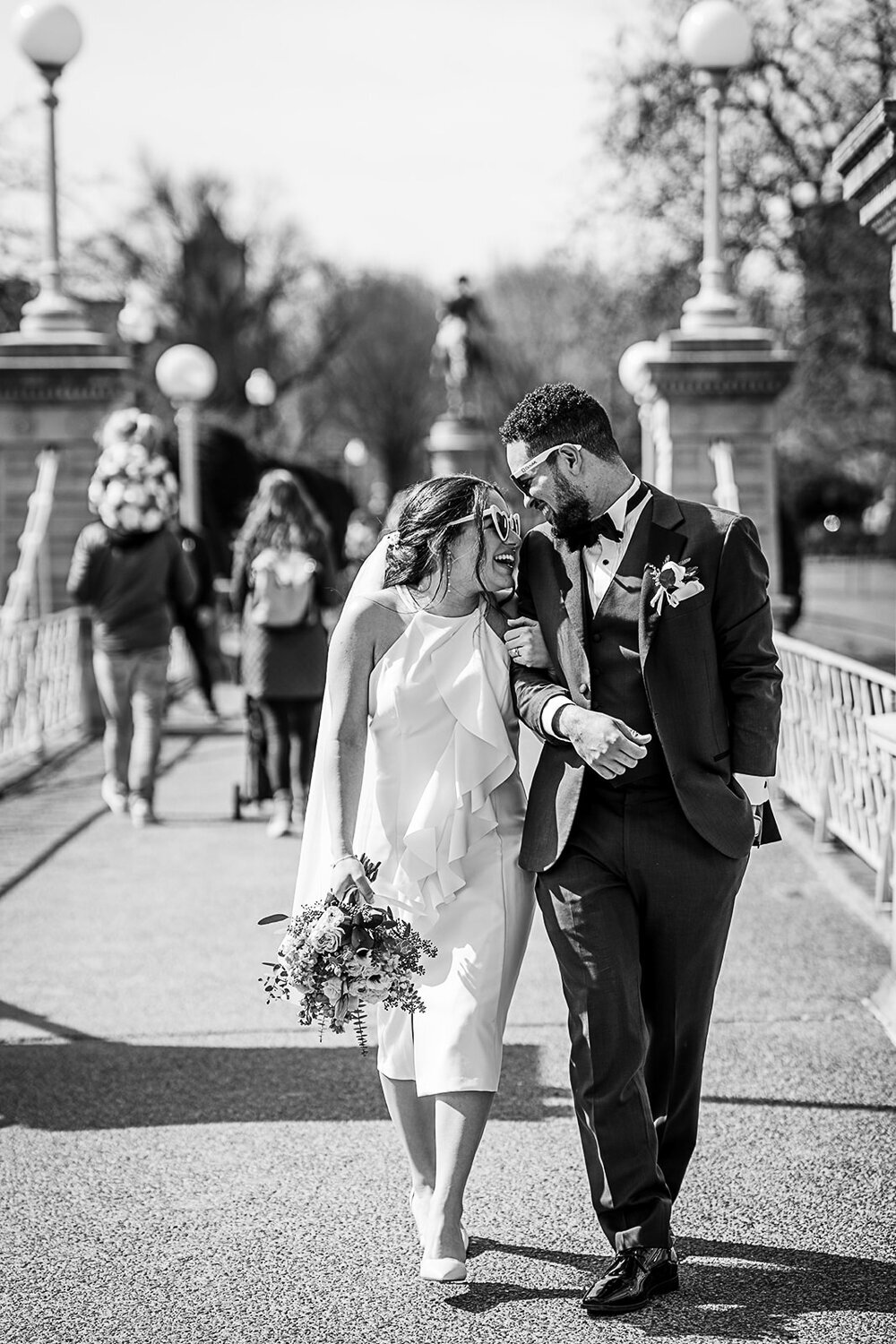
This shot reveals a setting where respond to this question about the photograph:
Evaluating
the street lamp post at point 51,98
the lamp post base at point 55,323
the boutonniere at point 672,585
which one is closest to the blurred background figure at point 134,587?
the street lamp post at point 51,98

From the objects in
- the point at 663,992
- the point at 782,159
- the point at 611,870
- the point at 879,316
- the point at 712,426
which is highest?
the point at 782,159

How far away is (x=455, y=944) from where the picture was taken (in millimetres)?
3896

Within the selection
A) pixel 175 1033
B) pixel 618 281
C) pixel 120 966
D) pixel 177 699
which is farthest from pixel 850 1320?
pixel 618 281

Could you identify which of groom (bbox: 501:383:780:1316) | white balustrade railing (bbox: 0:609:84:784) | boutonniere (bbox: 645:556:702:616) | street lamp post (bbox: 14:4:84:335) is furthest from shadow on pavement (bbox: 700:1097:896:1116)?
street lamp post (bbox: 14:4:84:335)

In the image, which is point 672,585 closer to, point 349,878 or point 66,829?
point 349,878

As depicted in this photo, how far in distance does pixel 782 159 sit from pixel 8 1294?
18.8 m

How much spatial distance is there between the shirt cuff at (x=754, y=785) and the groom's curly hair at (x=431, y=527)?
798 mm

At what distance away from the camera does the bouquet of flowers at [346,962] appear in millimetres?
3678

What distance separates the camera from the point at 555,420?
3.78 m

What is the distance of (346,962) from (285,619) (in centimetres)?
560

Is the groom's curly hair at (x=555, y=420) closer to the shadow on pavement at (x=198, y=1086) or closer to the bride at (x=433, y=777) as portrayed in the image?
the bride at (x=433, y=777)

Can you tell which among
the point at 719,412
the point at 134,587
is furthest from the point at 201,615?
the point at 134,587

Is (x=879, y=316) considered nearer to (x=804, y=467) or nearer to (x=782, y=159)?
(x=782, y=159)

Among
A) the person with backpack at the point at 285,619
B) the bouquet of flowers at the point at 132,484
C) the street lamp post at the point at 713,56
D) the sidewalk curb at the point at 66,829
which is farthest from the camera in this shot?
the street lamp post at the point at 713,56
